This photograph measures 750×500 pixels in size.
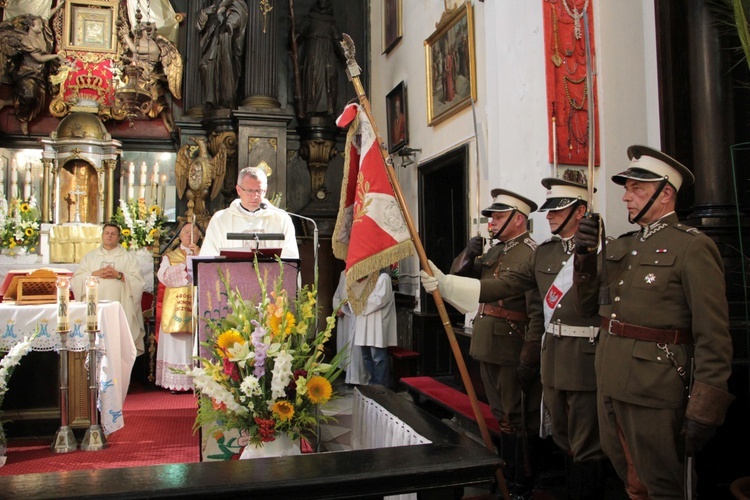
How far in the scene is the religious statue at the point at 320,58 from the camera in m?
9.22

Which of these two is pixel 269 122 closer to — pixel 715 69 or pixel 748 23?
pixel 715 69

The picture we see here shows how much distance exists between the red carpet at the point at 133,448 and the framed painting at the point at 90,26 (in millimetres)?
5713

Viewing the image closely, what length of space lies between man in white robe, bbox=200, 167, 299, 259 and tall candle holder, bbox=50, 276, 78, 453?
3.67ft

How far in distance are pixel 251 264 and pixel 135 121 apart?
6720 millimetres

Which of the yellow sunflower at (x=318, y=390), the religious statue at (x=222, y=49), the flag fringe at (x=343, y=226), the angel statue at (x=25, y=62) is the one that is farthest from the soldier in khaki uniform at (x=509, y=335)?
the angel statue at (x=25, y=62)

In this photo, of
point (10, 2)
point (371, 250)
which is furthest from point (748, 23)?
point (10, 2)

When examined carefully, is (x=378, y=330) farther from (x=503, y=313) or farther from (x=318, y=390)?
(x=318, y=390)

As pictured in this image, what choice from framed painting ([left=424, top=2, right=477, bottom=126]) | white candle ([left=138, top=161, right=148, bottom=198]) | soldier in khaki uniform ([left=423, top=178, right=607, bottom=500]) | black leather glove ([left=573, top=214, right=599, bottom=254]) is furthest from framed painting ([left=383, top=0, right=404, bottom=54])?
black leather glove ([left=573, top=214, right=599, bottom=254])

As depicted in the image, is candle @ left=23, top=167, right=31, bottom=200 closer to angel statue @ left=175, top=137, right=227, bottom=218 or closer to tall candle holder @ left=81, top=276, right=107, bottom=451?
angel statue @ left=175, top=137, right=227, bottom=218

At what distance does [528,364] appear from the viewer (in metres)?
3.62

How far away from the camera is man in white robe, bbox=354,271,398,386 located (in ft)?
22.5

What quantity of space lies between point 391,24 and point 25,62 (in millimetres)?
5067

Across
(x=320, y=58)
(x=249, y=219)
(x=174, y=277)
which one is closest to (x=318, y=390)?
(x=249, y=219)

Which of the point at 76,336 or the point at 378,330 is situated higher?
the point at 76,336
